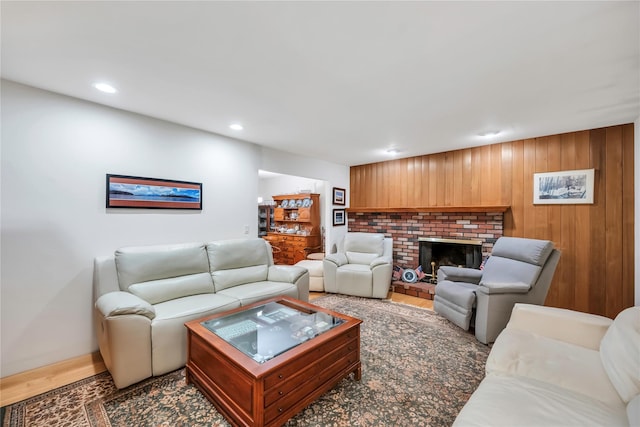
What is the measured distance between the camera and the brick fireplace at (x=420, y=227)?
13.0 ft

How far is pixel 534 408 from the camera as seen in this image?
1.15 metres

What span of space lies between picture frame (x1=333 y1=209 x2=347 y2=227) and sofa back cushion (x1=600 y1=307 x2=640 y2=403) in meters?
4.04

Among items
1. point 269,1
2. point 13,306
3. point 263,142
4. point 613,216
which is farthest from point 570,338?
point 13,306

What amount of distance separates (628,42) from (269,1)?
6.90 feet

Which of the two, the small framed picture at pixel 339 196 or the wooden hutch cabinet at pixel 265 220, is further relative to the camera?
the wooden hutch cabinet at pixel 265 220

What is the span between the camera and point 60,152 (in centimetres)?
227

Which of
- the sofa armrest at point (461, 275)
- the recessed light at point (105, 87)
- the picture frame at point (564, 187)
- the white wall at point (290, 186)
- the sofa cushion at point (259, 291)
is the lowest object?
the sofa cushion at point (259, 291)

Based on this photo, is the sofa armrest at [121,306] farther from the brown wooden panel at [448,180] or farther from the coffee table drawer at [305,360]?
the brown wooden panel at [448,180]

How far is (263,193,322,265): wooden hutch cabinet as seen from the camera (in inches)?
236

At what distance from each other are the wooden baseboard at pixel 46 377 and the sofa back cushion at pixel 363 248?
338 centimetres

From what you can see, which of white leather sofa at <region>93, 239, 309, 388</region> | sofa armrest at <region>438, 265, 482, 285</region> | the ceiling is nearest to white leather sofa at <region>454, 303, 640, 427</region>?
sofa armrest at <region>438, 265, 482, 285</region>

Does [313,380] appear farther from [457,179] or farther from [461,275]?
[457,179]

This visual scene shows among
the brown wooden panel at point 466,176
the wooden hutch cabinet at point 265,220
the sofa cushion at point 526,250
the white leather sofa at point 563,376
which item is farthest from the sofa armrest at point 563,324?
the wooden hutch cabinet at point 265,220

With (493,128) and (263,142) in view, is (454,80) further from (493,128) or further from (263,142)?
(263,142)
